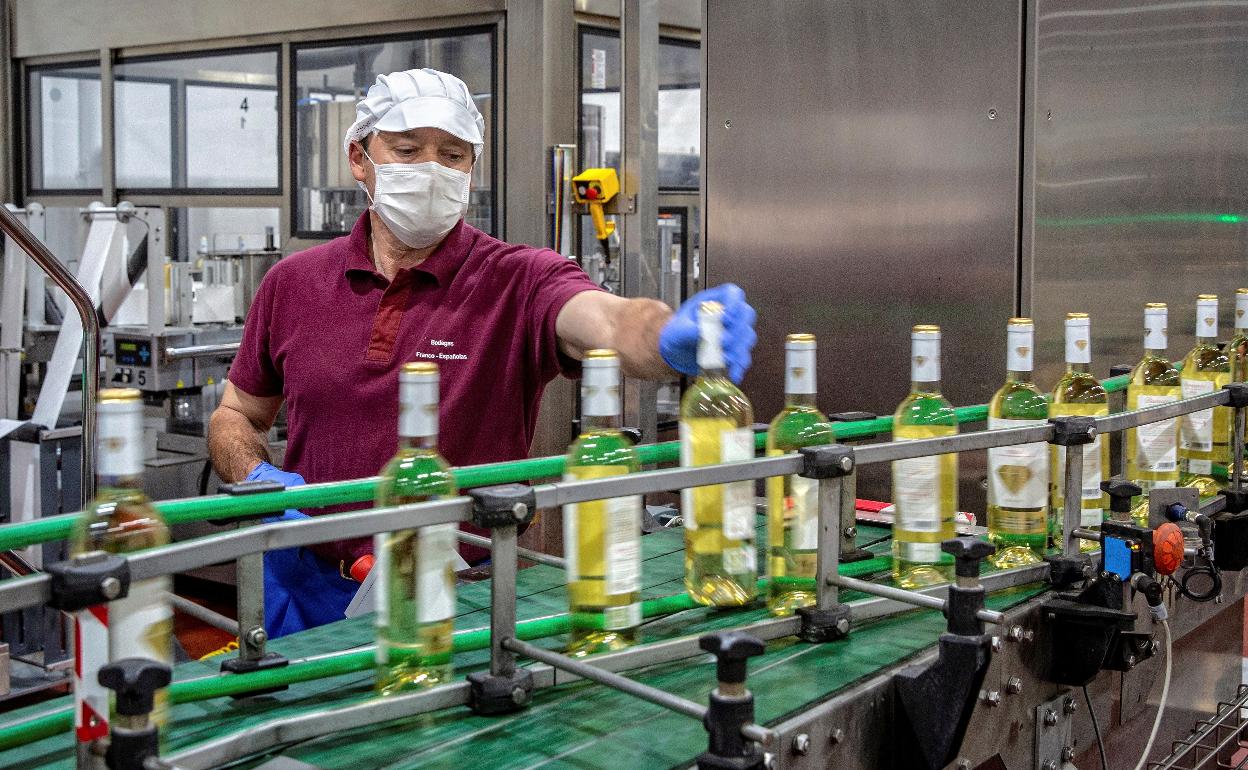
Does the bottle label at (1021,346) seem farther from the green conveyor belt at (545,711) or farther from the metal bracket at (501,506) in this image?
the metal bracket at (501,506)

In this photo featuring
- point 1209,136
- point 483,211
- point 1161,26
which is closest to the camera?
point 1161,26

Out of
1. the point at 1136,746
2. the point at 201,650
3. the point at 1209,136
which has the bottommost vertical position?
the point at 201,650

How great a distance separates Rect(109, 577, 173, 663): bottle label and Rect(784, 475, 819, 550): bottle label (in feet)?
2.17

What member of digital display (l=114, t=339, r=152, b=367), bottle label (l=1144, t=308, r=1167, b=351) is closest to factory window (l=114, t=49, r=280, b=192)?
digital display (l=114, t=339, r=152, b=367)

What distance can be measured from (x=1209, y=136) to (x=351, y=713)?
220 cm

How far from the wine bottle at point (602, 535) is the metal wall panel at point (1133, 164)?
3.99ft

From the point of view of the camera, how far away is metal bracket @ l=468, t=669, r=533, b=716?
3.53 ft

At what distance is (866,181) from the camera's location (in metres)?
2.36

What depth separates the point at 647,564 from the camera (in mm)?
1640

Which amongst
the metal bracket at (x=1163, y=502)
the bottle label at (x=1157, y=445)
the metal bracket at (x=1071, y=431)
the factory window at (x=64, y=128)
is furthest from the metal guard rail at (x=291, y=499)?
the factory window at (x=64, y=128)

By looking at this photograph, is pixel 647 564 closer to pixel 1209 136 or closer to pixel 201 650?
pixel 1209 136

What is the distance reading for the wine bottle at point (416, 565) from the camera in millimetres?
1028

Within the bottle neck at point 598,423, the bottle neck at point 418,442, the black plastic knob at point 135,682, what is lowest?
the black plastic knob at point 135,682

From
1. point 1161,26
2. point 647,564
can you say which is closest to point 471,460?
point 647,564
